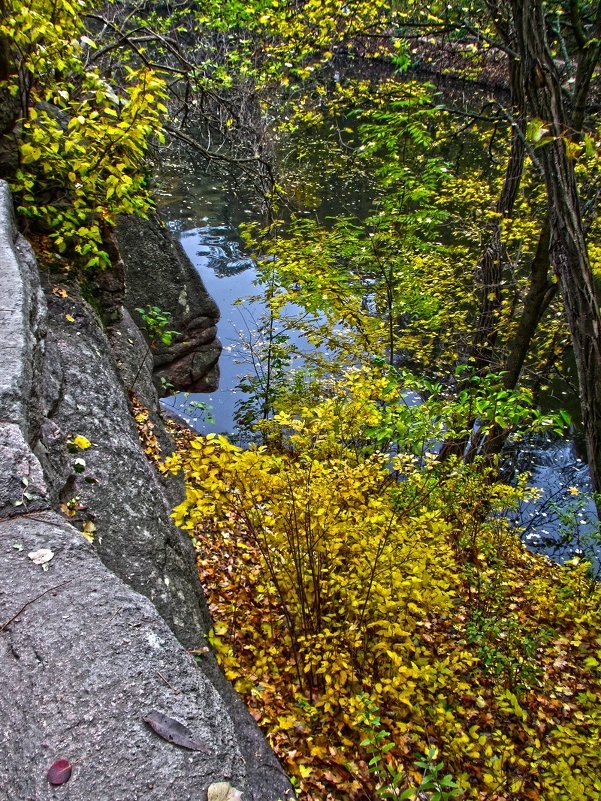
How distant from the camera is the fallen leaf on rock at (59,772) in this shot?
4.12ft

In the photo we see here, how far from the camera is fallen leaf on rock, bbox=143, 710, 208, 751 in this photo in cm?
138

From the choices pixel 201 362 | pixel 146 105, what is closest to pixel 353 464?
pixel 146 105

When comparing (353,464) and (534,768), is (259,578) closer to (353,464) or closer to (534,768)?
(353,464)

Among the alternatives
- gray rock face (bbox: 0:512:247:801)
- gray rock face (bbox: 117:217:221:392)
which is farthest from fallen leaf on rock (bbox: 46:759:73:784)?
gray rock face (bbox: 117:217:221:392)

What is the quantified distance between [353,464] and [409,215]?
3.35m

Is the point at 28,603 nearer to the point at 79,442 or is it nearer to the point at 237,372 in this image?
the point at 79,442

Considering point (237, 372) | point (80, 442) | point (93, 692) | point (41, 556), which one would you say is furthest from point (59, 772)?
point (237, 372)

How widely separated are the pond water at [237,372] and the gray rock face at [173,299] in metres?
0.59

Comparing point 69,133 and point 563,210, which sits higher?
point 69,133

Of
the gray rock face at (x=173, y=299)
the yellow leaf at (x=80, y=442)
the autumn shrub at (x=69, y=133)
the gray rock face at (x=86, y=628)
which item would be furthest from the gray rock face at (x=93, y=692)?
the gray rock face at (x=173, y=299)

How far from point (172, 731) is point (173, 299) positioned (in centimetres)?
828

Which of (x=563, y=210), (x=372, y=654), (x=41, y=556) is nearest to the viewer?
(x=41, y=556)

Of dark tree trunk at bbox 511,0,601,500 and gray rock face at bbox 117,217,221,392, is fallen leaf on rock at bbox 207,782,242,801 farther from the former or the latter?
gray rock face at bbox 117,217,221,392

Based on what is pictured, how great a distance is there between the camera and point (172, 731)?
1.39 metres
